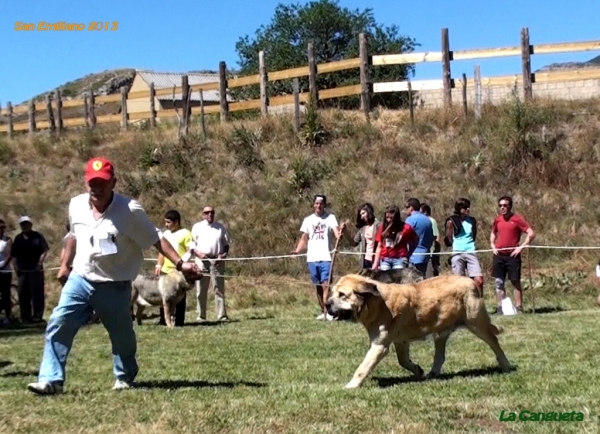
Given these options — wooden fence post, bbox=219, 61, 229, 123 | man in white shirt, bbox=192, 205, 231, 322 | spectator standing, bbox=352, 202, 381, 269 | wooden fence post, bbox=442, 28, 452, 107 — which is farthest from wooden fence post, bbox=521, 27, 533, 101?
man in white shirt, bbox=192, 205, 231, 322

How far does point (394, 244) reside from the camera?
1179 cm

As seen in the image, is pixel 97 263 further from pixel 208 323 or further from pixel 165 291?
pixel 208 323

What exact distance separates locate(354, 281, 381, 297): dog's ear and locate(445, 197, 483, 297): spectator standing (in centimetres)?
685

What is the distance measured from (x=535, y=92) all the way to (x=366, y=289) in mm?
18968

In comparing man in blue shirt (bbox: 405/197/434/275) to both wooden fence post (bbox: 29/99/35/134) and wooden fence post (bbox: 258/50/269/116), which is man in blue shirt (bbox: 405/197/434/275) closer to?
wooden fence post (bbox: 258/50/269/116)

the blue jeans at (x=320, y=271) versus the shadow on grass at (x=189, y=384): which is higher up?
the blue jeans at (x=320, y=271)

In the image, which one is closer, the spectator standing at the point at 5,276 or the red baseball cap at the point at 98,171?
the red baseball cap at the point at 98,171

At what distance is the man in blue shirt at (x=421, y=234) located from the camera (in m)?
13.3

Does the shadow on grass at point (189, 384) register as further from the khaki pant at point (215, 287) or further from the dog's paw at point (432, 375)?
the khaki pant at point (215, 287)

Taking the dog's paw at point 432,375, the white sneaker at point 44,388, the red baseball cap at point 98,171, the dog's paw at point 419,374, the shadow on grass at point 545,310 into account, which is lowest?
the shadow on grass at point 545,310

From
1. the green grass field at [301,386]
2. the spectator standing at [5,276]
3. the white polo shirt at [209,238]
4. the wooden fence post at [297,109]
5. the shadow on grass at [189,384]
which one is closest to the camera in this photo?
the green grass field at [301,386]

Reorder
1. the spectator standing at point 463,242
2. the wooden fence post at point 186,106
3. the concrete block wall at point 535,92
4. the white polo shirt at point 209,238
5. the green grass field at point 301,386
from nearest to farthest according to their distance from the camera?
1. the green grass field at point 301,386
2. the spectator standing at point 463,242
3. the white polo shirt at point 209,238
4. the concrete block wall at point 535,92
5. the wooden fence post at point 186,106

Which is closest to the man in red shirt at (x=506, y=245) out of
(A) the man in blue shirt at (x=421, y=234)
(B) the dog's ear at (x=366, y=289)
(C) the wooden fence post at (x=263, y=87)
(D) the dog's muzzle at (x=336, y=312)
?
(A) the man in blue shirt at (x=421, y=234)

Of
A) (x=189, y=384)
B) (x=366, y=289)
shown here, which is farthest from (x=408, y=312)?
(x=189, y=384)
